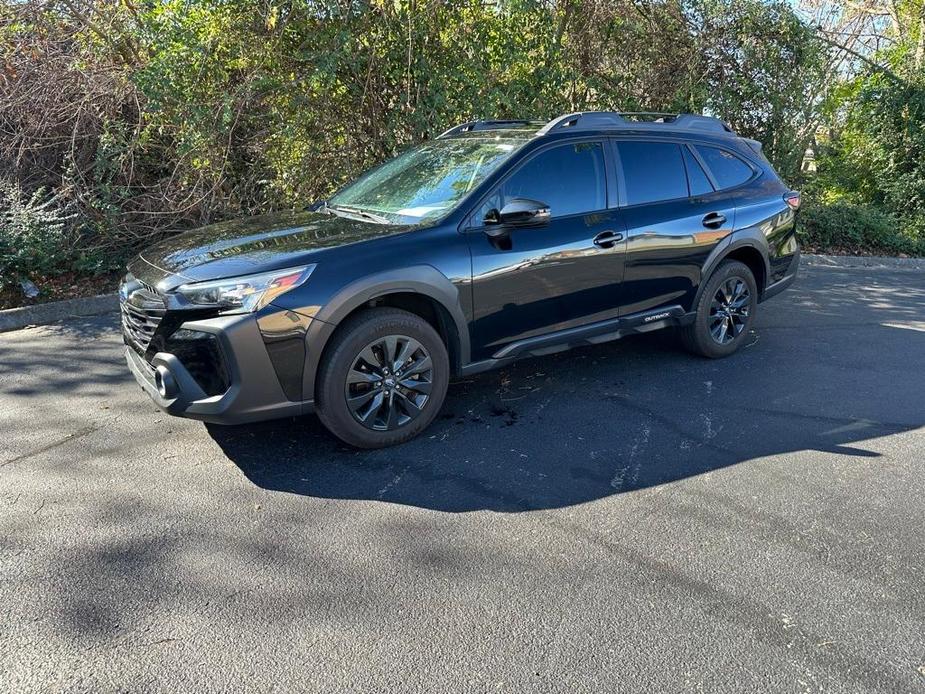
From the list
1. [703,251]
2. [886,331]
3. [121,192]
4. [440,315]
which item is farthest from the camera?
[121,192]

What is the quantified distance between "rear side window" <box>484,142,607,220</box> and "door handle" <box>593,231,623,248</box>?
0.18 metres

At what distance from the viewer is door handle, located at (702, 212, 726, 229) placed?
5340mm

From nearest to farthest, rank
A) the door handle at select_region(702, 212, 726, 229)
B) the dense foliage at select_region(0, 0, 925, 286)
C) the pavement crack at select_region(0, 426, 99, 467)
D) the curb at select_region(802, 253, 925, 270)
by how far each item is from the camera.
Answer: the pavement crack at select_region(0, 426, 99, 467) < the door handle at select_region(702, 212, 726, 229) < the dense foliage at select_region(0, 0, 925, 286) < the curb at select_region(802, 253, 925, 270)

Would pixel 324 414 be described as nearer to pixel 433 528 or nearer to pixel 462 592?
pixel 433 528

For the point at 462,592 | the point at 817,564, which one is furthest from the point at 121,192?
the point at 817,564

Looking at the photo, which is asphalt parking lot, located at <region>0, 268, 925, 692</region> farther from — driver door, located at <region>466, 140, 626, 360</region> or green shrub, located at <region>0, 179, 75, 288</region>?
green shrub, located at <region>0, 179, 75, 288</region>

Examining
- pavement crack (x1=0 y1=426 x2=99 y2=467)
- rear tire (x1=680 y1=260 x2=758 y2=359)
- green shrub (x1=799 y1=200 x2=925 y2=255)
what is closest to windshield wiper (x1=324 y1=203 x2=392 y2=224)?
pavement crack (x1=0 y1=426 x2=99 y2=467)

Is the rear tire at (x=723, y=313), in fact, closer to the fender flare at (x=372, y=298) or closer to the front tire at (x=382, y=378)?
the fender flare at (x=372, y=298)

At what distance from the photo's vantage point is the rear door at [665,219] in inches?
197

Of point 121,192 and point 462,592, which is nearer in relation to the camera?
point 462,592

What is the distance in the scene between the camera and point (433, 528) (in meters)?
3.37

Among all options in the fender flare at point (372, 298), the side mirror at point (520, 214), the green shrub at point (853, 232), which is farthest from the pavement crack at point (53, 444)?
the green shrub at point (853, 232)

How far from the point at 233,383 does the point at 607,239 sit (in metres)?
2.53

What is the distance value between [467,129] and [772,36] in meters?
6.82
